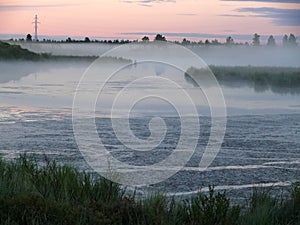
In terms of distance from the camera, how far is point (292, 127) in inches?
761

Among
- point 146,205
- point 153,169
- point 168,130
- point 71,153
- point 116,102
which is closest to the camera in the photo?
point 146,205

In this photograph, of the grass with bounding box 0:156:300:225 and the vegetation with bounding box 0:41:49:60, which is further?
the vegetation with bounding box 0:41:49:60

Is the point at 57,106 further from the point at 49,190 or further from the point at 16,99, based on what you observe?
the point at 49,190

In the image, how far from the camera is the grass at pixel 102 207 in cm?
716

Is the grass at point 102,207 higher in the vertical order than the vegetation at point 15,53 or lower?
lower

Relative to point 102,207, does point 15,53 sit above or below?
above

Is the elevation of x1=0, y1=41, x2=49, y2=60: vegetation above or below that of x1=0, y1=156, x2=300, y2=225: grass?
above

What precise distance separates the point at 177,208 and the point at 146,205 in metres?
0.40

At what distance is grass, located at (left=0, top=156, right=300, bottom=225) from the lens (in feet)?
23.5

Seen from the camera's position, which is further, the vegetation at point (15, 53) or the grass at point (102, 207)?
the vegetation at point (15, 53)

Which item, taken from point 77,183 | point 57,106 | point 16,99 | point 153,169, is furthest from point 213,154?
point 16,99

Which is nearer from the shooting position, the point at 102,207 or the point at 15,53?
the point at 102,207

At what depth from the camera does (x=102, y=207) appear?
7535mm

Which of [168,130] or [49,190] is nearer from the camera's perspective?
[49,190]
